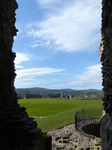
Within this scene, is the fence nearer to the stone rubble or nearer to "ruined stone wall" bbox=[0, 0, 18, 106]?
the stone rubble

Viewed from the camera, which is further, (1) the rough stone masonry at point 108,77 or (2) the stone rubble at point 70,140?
(2) the stone rubble at point 70,140

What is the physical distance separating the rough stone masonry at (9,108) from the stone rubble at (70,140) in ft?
16.7

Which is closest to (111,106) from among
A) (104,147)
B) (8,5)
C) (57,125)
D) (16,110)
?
(104,147)

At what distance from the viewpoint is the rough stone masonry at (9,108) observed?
197 inches

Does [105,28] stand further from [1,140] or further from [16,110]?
[1,140]

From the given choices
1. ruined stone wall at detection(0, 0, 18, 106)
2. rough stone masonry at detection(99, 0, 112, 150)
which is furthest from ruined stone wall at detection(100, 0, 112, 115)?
ruined stone wall at detection(0, 0, 18, 106)

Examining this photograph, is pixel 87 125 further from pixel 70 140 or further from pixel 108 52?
pixel 108 52

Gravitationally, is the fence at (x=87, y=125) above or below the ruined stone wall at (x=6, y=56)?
below

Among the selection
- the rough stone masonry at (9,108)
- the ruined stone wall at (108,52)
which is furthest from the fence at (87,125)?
the ruined stone wall at (108,52)

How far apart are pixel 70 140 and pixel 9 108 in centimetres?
711

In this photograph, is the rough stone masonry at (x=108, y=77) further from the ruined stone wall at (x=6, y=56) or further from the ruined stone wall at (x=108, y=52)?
the ruined stone wall at (x=6, y=56)

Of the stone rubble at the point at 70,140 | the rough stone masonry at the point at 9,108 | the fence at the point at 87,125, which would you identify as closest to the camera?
the rough stone masonry at the point at 9,108

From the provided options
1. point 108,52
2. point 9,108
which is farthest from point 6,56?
point 108,52

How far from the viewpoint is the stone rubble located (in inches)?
407
